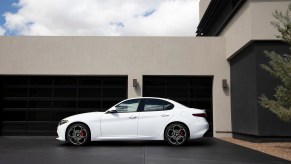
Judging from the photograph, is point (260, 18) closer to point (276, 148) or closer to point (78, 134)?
point (276, 148)

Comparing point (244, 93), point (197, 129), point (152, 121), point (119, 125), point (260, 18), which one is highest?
point (260, 18)

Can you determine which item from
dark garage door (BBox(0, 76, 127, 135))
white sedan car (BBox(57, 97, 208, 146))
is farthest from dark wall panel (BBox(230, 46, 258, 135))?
dark garage door (BBox(0, 76, 127, 135))

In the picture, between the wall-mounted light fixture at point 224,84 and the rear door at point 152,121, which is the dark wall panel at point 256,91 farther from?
the rear door at point 152,121

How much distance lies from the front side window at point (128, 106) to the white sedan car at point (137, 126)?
156 millimetres

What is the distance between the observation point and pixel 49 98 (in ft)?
45.5

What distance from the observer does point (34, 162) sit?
686 centimetres

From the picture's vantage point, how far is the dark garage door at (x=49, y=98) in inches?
540

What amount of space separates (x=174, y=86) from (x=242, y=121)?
3.09 m

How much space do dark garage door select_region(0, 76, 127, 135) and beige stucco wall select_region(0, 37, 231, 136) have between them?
0.41 metres

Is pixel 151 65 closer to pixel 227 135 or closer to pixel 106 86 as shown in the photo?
pixel 106 86

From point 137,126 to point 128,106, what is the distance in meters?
0.69

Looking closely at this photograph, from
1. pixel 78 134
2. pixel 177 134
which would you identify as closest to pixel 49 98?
pixel 78 134

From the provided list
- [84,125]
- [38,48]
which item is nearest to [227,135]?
[84,125]

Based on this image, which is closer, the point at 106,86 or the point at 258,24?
the point at 258,24
